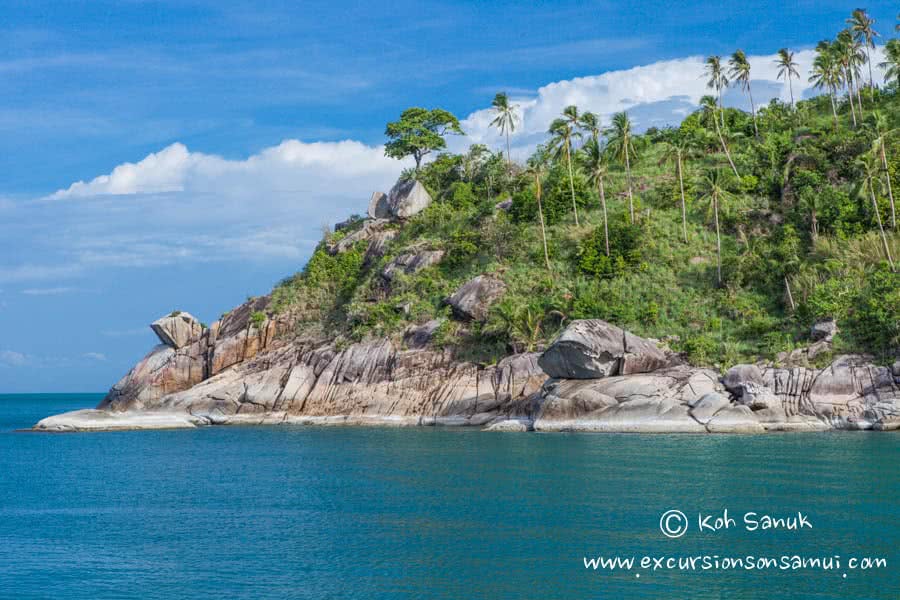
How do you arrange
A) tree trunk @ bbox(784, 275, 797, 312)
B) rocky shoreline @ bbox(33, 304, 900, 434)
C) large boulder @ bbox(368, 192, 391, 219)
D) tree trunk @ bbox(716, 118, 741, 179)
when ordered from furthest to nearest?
large boulder @ bbox(368, 192, 391, 219) < tree trunk @ bbox(716, 118, 741, 179) < tree trunk @ bbox(784, 275, 797, 312) < rocky shoreline @ bbox(33, 304, 900, 434)

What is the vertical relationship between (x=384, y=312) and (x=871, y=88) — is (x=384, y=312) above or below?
below

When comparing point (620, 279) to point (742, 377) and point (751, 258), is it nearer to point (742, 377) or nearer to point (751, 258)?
point (751, 258)

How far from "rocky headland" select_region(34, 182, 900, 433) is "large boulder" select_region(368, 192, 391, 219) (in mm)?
190

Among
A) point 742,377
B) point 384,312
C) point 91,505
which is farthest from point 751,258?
point 91,505

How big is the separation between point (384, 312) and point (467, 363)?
1372 cm

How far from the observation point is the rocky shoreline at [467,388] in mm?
63656

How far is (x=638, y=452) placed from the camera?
2058 inches

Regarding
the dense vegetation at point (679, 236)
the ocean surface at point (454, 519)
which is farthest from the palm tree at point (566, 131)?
the ocean surface at point (454, 519)

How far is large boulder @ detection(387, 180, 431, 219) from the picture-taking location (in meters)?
110

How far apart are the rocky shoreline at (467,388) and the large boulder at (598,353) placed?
10 cm

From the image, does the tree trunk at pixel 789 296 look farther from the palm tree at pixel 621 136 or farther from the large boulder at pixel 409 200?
the large boulder at pixel 409 200

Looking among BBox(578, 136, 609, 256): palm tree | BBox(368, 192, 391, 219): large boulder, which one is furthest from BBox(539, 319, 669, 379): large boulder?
BBox(368, 192, 391, 219): large boulder

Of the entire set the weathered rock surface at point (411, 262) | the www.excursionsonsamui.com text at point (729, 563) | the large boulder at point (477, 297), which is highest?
the weathered rock surface at point (411, 262)

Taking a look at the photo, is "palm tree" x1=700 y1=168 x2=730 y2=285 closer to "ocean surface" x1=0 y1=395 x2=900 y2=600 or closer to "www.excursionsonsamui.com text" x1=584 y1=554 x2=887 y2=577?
"ocean surface" x1=0 y1=395 x2=900 y2=600
